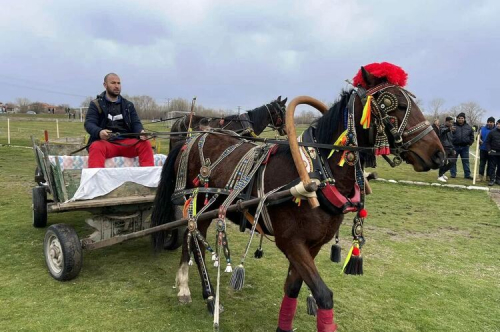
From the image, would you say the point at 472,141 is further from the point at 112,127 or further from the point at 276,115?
the point at 112,127

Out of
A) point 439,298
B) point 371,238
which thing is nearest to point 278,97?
point 371,238

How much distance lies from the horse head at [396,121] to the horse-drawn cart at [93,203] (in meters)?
2.89

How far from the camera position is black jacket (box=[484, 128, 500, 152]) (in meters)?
12.1

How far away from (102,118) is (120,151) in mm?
503

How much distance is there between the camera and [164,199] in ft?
14.0

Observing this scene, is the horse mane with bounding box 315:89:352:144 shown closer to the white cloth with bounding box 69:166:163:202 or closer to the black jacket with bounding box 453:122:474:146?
the white cloth with bounding box 69:166:163:202

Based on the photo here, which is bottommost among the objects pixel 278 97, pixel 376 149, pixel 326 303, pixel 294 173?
pixel 326 303

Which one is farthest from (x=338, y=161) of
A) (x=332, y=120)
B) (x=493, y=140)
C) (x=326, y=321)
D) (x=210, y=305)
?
(x=493, y=140)

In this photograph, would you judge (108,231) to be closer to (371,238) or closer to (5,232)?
(5,232)

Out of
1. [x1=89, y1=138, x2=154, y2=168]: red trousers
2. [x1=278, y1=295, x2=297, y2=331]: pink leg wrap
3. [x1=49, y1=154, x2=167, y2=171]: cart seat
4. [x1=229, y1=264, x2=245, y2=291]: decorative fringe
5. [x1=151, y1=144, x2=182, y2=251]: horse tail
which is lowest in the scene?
[x1=278, y1=295, x2=297, y2=331]: pink leg wrap

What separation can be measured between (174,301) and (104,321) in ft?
2.45

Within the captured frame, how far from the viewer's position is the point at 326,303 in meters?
2.63

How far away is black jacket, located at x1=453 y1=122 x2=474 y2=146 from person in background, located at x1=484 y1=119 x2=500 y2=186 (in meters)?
0.53

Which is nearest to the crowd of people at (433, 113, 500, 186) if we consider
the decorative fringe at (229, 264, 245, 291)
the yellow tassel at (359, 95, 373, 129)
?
the yellow tassel at (359, 95, 373, 129)
